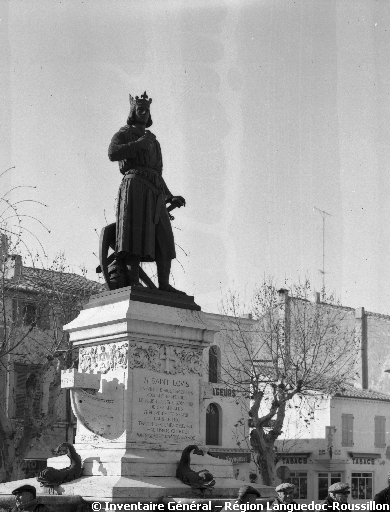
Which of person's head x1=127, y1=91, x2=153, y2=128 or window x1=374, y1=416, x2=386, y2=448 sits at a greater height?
person's head x1=127, y1=91, x2=153, y2=128

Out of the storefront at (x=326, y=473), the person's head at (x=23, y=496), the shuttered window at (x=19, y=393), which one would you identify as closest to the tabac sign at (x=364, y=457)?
the storefront at (x=326, y=473)

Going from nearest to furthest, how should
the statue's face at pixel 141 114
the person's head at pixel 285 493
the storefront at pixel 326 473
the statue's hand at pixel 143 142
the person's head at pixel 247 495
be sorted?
1. the person's head at pixel 285 493
2. the person's head at pixel 247 495
3. the statue's hand at pixel 143 142
4. the statue's face at pixel 141 114
5. the storefront at pixel 326 473

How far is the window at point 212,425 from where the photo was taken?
132ft

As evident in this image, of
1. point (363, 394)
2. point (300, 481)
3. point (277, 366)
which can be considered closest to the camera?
point (277, 366)

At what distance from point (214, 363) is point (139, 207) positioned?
30056mm

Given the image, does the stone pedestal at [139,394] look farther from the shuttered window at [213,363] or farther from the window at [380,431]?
the window at [380,431]

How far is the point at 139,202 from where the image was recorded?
11586mm

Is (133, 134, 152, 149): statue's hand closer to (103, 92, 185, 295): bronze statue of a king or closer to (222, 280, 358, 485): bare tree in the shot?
(103, 92, 185, 295): bronze statue of a king

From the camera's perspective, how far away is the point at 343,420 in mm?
42312

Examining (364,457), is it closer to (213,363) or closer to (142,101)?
(213,363)

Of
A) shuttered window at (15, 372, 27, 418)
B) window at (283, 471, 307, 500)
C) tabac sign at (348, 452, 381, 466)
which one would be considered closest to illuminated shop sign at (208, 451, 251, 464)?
window at (283, 471, 307, 500)

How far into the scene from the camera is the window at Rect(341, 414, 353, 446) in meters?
42.2

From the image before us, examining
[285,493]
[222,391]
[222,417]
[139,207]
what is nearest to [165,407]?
[139,207]

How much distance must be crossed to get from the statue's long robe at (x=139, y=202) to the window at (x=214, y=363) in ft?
95.1
